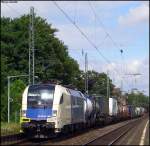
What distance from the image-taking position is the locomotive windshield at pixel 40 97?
33.8 metres

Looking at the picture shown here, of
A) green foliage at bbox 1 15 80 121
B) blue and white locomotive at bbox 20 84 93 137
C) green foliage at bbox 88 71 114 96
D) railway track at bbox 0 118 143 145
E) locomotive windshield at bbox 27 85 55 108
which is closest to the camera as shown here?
railway track at bbox 0 118 143 145

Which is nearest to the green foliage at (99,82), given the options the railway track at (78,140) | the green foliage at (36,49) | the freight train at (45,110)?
the green foliage at (36,49)

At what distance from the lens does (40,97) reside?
112 ft

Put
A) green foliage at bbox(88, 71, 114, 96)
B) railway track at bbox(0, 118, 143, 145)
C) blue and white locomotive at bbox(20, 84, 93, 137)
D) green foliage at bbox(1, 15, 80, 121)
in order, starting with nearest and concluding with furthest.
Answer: railway track at bbox(0, 118, 143, 145), blue and white locomotive at bbox(20, 84, 93, 137), green foliage at bbox(1, 15, 80, 121), green foliage at bbox(88, 71, 114, 96)

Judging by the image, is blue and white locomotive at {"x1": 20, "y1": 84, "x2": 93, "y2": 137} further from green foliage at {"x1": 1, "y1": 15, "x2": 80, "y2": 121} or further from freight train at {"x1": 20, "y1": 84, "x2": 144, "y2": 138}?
green foliage at {"x1": 1, "y1": 15, "x2": 80, "y2": 121}

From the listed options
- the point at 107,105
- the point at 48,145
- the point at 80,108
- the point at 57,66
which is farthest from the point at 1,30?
the point at 48,145

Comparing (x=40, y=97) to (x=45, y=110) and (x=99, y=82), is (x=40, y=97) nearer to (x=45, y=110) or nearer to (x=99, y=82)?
(x=45, y=110)

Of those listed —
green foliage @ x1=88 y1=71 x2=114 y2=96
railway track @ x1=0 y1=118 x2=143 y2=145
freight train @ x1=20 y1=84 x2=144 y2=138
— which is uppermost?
green foliage @ x1=88 y1=71 x2=114 y2=96

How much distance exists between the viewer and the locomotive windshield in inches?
1331

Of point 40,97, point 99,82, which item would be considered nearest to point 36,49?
point 40,97

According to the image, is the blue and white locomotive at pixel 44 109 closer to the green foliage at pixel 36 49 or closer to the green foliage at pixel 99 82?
the green foliage at pixel 36 49

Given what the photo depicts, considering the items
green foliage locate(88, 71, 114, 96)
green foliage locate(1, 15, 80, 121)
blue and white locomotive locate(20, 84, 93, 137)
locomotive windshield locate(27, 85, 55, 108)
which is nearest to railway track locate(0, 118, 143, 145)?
blue and white locomotive locate(20, 84, 93, 137)

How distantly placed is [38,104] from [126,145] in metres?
6.35

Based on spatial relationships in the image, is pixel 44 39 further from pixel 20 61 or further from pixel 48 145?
pixel 48 145
